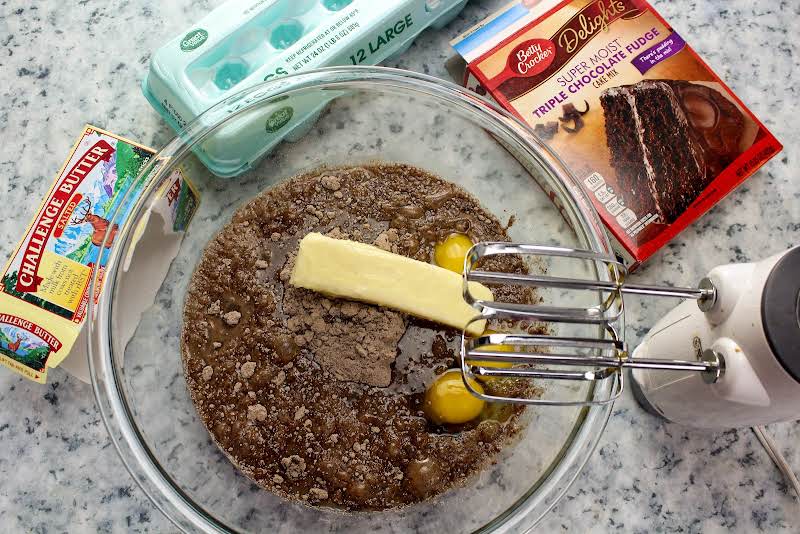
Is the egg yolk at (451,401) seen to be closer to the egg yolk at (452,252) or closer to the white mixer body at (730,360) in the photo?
the egg yolk at (452,252)

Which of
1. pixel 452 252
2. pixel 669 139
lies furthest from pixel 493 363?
pixel 669 139

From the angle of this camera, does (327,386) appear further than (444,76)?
No

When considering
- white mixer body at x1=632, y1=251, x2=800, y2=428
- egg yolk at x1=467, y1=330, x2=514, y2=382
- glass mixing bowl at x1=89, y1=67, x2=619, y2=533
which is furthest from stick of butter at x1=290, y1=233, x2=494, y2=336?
white mixer body at x1=632, y1=251, x2=800, y2=428

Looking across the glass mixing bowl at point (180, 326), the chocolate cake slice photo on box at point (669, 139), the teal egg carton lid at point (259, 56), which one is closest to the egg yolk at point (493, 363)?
the glass mixing bowl at point (180, 326)

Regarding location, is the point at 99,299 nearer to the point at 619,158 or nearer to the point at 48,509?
the point at 48,509

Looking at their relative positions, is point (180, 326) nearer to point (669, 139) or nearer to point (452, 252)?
point (452, 252)

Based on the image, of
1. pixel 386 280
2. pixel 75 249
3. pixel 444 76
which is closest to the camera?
pixel 386 280

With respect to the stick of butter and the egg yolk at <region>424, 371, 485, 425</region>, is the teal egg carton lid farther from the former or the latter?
the egg yolk at <region>424, 371, 485, 425</region>

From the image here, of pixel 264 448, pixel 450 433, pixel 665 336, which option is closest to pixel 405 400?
pixel 450 433
